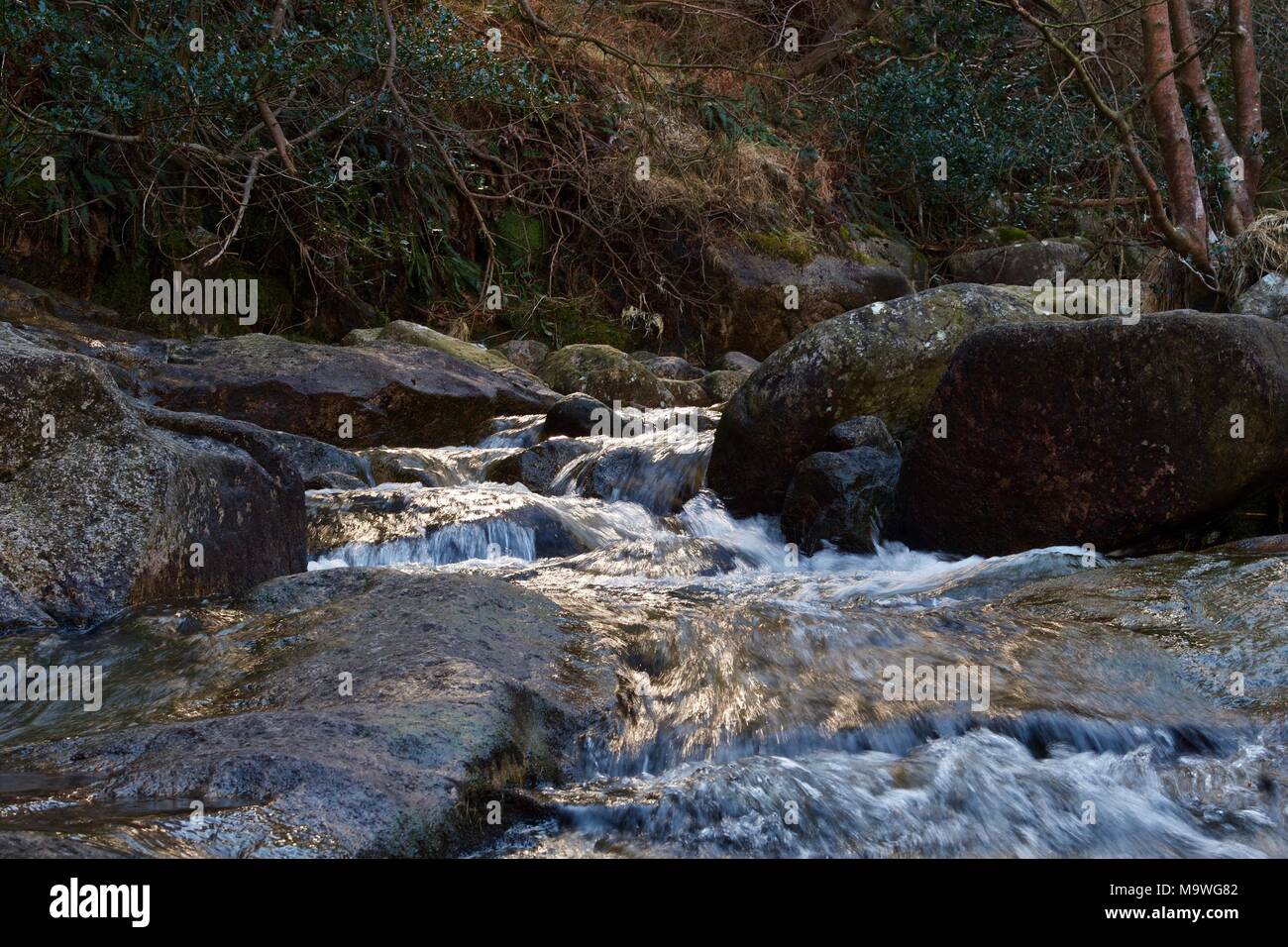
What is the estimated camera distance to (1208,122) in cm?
1143

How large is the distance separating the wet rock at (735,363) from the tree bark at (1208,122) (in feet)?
15.0

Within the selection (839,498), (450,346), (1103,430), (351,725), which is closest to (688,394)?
(450,346)

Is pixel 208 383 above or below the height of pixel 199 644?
above

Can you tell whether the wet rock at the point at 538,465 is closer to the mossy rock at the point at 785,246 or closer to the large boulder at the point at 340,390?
the large boulder at the point at 340,390

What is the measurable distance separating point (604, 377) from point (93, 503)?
6414 mm

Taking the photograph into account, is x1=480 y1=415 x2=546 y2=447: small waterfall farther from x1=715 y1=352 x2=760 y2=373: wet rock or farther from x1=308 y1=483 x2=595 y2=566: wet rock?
x1=715 y1=352 x2=760 y2=373: wet rock

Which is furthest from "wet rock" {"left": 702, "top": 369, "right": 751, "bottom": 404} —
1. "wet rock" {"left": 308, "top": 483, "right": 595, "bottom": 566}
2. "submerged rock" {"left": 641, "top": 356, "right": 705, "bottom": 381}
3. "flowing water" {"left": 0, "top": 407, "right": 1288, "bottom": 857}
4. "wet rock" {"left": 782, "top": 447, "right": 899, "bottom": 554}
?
"flowing water" {"left": 0, "top": 407, "right": 1288, "bottom": 857}

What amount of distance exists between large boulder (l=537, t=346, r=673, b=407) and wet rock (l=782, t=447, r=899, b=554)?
382cm

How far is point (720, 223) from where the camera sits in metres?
13.7

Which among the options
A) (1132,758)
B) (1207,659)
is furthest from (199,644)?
(1207,659)

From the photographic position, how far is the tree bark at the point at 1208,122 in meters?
10.6

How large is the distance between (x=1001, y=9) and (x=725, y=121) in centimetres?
357

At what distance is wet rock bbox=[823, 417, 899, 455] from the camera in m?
6.32
